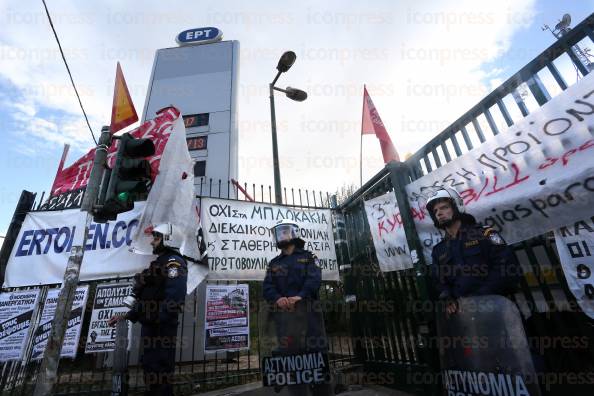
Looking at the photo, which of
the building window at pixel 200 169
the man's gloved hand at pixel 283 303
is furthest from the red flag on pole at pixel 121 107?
the building window at pixel 200 169

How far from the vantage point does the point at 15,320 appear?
522 cm

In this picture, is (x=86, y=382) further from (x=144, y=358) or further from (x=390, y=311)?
(x=390, y=311)

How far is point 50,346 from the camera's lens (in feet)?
10.6

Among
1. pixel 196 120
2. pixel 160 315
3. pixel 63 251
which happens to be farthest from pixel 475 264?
pixel 196 120

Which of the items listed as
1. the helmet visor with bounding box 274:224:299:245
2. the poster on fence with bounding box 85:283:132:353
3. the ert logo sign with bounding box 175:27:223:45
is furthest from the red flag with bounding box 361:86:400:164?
the ert logo sign with bounding box 175:27:223:45

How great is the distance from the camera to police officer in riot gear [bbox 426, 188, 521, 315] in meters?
2.71

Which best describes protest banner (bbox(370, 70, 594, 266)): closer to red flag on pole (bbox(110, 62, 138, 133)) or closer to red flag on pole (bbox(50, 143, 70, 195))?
red flag on pole (bbox(110, 62, 138, 133))

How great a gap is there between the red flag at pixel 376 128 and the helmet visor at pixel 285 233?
1914 millimetres

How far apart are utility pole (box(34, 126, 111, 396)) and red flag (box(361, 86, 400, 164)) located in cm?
413

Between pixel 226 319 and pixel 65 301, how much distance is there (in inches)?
97.3

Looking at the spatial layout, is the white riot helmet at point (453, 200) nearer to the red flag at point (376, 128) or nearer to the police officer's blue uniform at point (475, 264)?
the police officer's blue uniform at point (475, 264)

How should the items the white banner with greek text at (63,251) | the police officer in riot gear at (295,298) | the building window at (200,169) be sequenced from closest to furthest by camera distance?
1. the police officer in riot gear at (295,298)
2. the white banner with greek text at (63,251)
3. the building window at (200,169)

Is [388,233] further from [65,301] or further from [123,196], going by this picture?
[65,301]

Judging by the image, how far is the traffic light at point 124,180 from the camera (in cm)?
395
